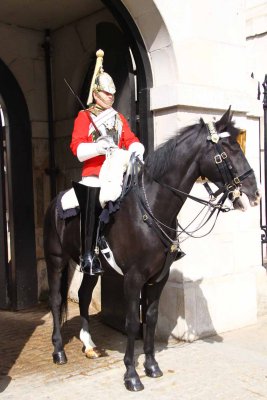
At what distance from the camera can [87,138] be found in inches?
165

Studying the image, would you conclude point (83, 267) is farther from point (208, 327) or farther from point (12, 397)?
point (208, 327)

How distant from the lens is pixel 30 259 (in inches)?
262

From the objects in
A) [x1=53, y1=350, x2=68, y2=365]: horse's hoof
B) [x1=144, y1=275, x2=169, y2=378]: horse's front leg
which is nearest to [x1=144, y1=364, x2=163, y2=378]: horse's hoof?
[x1=144, y1=275, x2=169, y2=378]: horse's front leg

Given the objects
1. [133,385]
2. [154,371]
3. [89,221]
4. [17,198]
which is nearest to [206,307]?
[154,371]

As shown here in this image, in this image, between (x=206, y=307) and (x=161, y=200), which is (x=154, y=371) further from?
(x=161, y=200)

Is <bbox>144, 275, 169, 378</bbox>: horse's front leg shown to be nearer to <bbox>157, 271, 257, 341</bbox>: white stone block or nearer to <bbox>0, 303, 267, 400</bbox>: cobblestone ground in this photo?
<bbox>0, 303, 267, 400</bbox>: cobblestone ground

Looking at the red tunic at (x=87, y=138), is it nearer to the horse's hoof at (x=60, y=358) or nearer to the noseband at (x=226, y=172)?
the noseband at (x=226, y=172)

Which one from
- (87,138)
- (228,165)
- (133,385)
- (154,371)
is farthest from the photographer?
(87,138)

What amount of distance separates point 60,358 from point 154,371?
0.95 m

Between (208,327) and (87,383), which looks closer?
(87,383)

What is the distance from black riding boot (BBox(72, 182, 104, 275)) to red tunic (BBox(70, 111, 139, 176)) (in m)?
0.28

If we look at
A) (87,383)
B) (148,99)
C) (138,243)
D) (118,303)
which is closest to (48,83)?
(148,99)

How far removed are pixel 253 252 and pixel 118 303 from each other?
5.32 ft

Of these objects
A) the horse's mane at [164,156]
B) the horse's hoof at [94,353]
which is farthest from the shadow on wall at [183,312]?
the horse's mane at [164,156]
